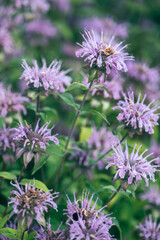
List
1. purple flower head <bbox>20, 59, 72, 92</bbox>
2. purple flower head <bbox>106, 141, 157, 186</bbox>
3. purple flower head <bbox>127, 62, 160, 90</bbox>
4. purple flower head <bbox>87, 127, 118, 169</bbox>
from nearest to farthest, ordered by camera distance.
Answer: purple flower head <bbox>106, 141, 157, 186</bbox> < purple flower head <bbox>20, 59, 72, 92</bbox> < purple flower head <bbox>87, 127, 118, 169</bbox> < purple flower head <bbox>127, 62, 160, 90</bbox>

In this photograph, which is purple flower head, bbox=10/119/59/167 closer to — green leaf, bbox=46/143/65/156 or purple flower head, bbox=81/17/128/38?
green leaf, bbox=46/143/65/156

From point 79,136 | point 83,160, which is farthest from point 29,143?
point 79,136

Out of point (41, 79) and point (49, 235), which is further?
point (41, 79)

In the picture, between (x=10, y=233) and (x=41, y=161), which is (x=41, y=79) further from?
(x=10, y=233)

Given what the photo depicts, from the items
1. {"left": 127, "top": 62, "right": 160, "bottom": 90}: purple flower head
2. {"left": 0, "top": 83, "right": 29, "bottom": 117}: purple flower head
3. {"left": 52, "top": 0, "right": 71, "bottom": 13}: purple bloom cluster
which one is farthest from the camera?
{"left": 52, "top": 0, "right": 71, "bottom": 13}: purple bloom cluster

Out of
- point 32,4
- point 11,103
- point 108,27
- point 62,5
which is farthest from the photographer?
point 62,5

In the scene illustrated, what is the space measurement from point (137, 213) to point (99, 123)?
56 centimetres

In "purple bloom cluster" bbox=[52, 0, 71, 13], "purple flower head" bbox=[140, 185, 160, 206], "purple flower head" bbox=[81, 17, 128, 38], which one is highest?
"purple bloom cluster" bbox=[52, 0, 71, 13]

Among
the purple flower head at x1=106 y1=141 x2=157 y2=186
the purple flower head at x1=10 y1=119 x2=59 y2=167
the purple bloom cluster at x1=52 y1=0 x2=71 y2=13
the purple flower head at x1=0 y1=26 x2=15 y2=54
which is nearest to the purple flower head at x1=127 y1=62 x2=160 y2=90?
the purple flower head at x1=0 y1=26 x2=15 y2=54

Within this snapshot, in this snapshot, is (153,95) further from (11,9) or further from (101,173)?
(11,9)

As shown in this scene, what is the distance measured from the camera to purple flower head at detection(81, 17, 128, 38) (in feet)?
8.95

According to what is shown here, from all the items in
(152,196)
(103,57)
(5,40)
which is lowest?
(152,196)

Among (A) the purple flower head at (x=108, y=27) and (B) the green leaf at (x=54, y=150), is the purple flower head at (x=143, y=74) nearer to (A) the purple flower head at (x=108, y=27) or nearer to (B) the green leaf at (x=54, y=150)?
(A) the purple flower head at (x=108, y=27)

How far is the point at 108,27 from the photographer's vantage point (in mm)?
2850
